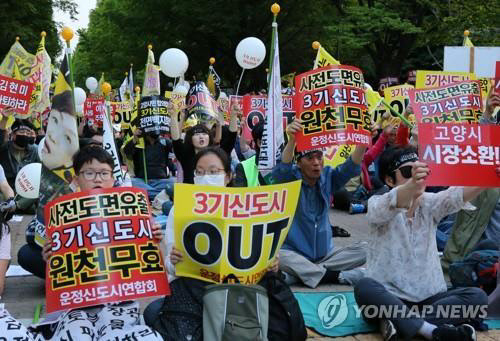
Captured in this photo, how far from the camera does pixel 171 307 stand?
3.83 meters

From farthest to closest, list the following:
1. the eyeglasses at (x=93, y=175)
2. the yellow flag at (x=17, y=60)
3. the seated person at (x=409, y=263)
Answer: the yellow flag at (x=17, y=60)
the seated person at (x=409, y=263)
the eyeglasses at (x=93, y=175)

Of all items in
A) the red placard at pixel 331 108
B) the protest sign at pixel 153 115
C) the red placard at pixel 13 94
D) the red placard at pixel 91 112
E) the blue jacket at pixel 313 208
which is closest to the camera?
the red placard at pixel 331 108

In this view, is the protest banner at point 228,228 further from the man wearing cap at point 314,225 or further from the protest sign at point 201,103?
the protest sign at point 201,103

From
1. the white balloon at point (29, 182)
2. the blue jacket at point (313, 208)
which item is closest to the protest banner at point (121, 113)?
the white balloon at point (29, 182)

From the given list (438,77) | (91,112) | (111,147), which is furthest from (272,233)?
(91,112)

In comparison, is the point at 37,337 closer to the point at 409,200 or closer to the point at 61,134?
→ the point at 61,134

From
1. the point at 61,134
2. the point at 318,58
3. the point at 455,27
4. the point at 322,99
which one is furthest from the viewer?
the point at 455,27

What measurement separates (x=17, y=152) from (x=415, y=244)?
7.31 meters

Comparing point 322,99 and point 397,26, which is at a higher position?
point 397,26

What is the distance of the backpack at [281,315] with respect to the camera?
3.86m

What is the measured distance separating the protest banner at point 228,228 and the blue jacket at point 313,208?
1.62 m

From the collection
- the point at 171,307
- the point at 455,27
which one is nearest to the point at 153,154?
the point at 171,307

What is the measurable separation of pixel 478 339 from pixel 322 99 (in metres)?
2.09

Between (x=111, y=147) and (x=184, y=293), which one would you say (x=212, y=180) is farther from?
(x=111, y=147)
